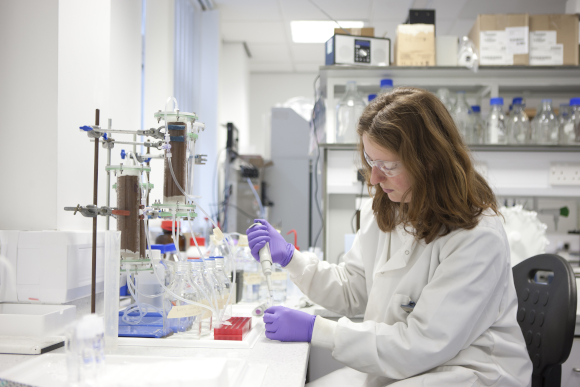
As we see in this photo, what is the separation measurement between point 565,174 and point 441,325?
1.76 metres

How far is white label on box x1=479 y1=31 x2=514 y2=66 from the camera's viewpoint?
224cm

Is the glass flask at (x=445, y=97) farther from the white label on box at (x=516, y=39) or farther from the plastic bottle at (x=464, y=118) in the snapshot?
the white label on box at (x=516, y=39)

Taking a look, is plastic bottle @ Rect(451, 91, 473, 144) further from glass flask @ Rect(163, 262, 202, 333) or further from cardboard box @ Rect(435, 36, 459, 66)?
glass flask @ Rect(163, 262, 202, 333)

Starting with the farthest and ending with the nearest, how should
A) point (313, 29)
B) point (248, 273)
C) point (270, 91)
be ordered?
point (270, 91)
point (313, 29)
point (248, 273)

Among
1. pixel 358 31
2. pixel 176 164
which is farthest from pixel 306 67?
pixel 176 164

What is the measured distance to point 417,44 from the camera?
2.27 metres

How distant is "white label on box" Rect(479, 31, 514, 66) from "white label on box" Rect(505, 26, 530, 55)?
0.02m

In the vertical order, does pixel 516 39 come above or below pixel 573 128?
above

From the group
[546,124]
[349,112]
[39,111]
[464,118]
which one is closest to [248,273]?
[39,111]

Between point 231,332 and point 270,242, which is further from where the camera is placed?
point 270,242

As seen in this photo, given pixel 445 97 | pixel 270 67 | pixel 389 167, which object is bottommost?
pixel 389 167

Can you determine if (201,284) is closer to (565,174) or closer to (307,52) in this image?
(565,174)

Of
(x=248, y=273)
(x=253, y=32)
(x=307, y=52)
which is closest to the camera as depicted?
(x=248, y=273)

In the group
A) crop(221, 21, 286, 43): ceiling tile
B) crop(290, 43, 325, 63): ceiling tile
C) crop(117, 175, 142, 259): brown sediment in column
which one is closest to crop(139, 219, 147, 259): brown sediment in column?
crop(117, 175, 142, 259): brown sediment in column
